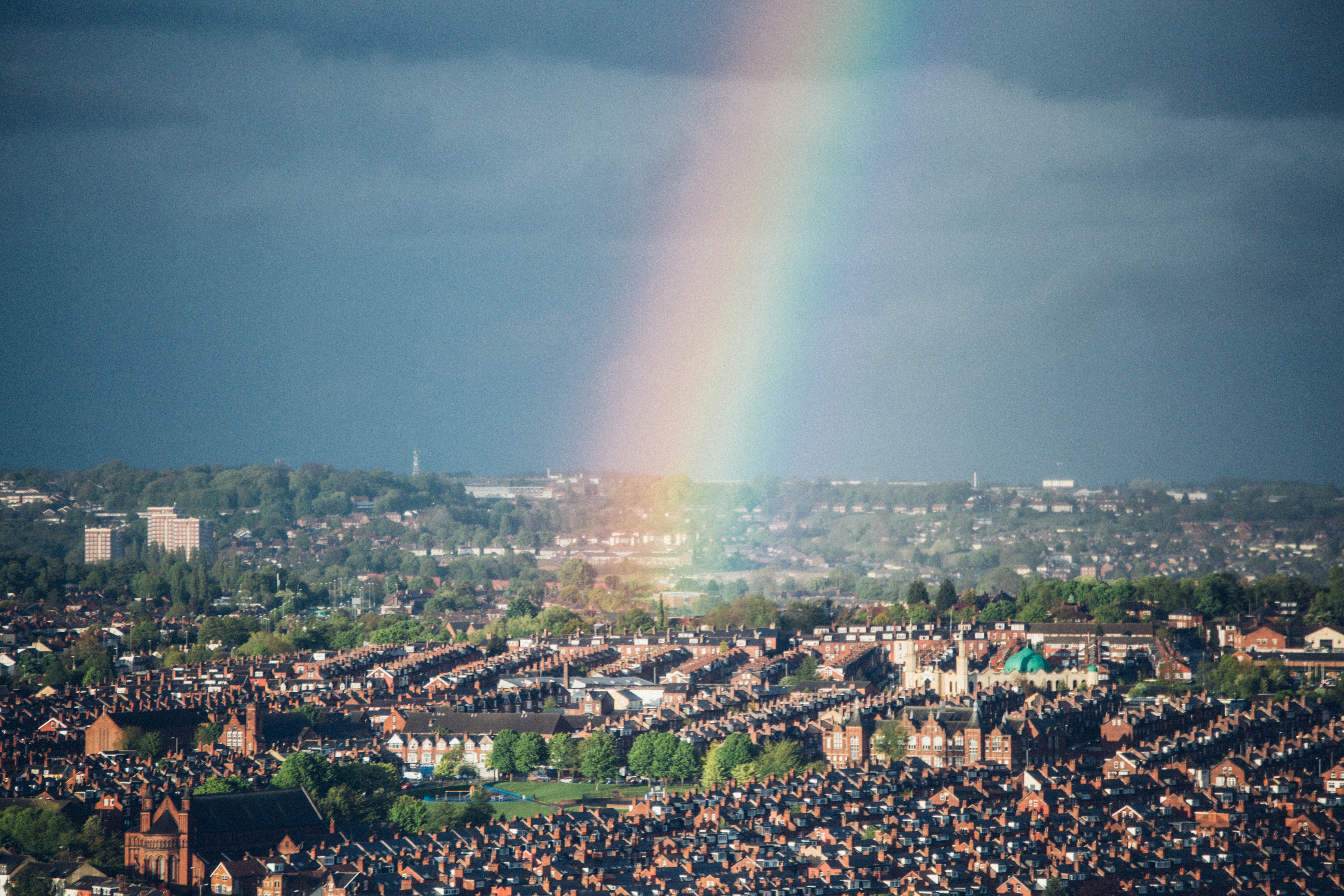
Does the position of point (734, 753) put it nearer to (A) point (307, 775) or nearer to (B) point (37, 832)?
(A) point (307, 775)

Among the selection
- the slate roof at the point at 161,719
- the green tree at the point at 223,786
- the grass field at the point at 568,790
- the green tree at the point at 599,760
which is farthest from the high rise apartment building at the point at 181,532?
the green tree at the point at 223,786

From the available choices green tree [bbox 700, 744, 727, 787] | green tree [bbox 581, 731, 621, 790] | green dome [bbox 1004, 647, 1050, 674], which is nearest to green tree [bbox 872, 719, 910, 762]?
green tree [bbox 700, 744, 727, 787]

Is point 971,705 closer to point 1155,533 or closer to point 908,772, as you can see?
point 908,772

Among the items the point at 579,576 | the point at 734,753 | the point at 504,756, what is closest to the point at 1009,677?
the point at 734,753

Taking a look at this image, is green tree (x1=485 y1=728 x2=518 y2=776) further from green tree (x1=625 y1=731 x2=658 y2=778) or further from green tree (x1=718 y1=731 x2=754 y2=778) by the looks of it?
green tree (x1=718 y1=731 x2=754 y2=778)

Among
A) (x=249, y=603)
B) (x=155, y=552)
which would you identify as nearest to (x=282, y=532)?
(x=155, y=552)

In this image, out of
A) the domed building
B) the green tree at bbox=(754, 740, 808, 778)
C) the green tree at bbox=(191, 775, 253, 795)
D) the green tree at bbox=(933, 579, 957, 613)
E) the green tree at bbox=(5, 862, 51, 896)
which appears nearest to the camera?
the green tree at bbox=(5, 862, 51, 896)

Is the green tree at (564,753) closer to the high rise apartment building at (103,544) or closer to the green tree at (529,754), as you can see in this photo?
the green tree at (529,754)

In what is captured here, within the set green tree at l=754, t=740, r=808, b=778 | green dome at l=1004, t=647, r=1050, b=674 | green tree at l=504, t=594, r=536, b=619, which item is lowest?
green tree at l=754, t=740, r=808, b=778
